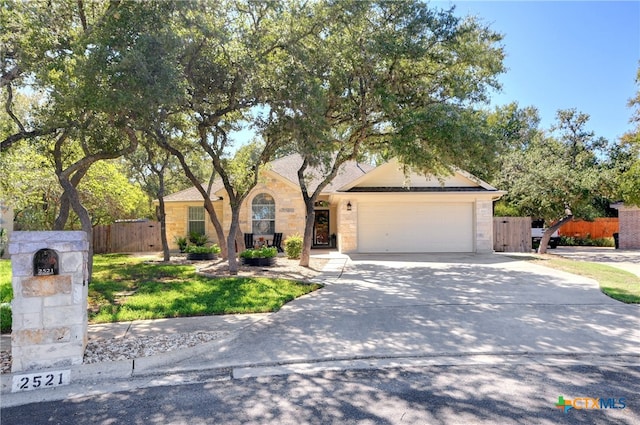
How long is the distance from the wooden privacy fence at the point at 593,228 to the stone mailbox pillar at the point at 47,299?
2913 cm

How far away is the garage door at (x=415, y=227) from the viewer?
58.0 feet

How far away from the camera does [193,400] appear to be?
391 centimetres

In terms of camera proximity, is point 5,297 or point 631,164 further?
point 631,164

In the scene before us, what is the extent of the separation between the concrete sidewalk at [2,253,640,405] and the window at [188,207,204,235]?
12.5m

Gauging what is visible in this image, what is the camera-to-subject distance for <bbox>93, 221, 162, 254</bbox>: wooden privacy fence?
2089cm

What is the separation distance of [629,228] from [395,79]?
2090cm

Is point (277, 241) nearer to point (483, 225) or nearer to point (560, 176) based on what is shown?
point (483, 225)

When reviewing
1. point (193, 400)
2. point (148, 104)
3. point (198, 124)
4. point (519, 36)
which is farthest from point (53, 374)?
point (519, 36)

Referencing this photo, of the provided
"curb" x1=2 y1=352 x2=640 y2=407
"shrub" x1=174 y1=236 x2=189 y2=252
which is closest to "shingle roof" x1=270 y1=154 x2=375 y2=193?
"shrub" x1=174 y1=236 x2=189 y2=252

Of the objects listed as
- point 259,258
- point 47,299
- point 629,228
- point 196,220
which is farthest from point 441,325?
point 629,228

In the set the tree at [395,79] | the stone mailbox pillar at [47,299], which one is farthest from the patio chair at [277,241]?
the stone mailbox pillar at [47,299]

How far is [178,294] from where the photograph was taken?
28.5 ft

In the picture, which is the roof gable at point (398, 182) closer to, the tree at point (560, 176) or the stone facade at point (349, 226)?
the stone facade at point (349, 226)

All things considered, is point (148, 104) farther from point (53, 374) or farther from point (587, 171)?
point (587, 171)
